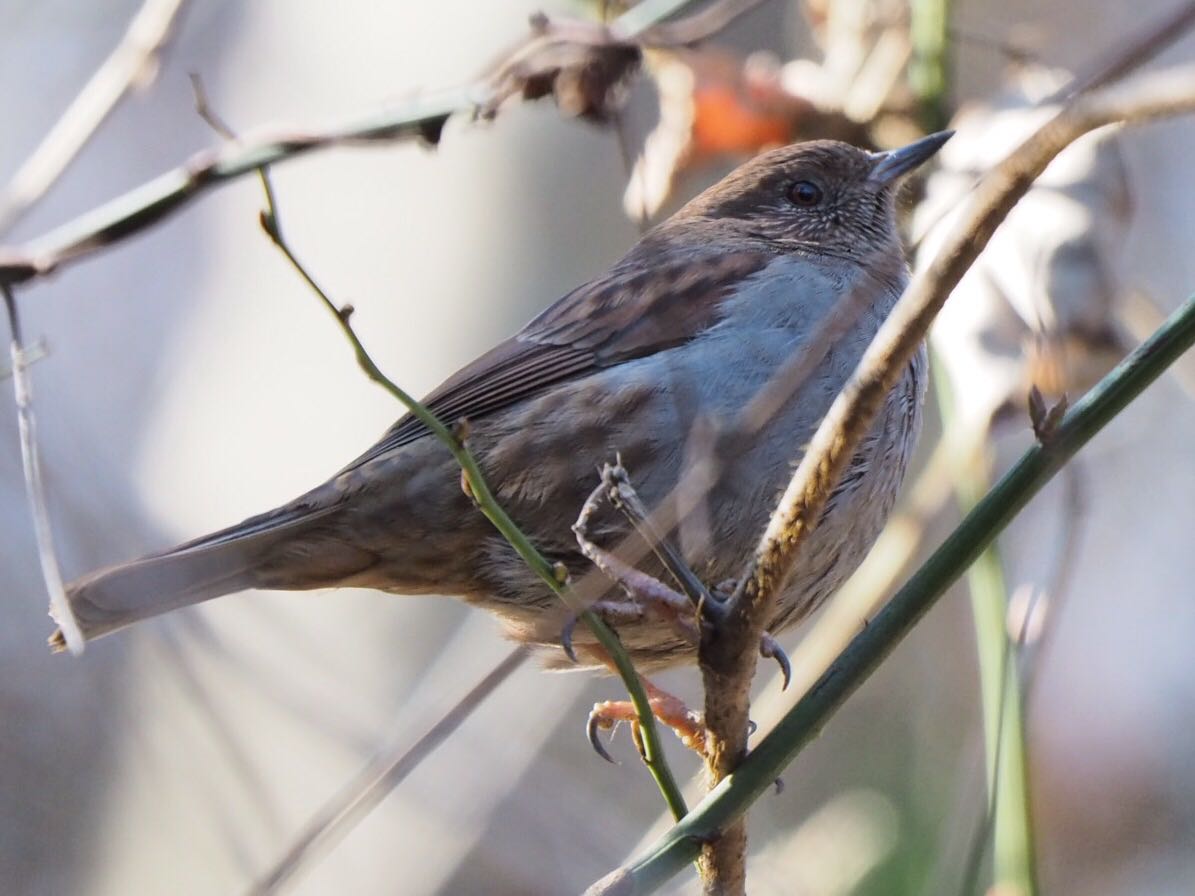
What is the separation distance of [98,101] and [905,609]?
2.06 metres

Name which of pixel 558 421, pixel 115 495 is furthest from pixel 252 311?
pixel 558 421

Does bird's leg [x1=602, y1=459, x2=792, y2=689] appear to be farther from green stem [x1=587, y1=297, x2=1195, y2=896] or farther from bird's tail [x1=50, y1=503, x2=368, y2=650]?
bird's tail [x1=50, y1=503, x2=368, y2=650]

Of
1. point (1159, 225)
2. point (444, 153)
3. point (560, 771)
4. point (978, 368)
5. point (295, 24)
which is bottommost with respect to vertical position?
point (560, 771)

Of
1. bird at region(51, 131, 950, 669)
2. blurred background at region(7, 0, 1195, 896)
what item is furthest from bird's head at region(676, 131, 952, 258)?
bird at region(51, 131, 950, 669)

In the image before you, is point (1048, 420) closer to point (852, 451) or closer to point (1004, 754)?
point (852, 451)

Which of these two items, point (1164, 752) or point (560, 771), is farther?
point (1164, 752)

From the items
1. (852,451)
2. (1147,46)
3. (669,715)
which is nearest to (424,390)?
(669,715)

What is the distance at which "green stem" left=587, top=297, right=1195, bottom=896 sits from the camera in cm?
145

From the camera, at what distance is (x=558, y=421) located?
293cm

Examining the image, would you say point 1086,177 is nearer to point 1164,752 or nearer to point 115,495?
point 115,495

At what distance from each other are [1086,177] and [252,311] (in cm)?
307

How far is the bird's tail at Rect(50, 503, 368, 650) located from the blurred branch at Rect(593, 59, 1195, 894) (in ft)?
4.41

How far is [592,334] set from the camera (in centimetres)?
312

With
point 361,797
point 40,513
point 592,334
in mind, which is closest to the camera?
point 361,797
